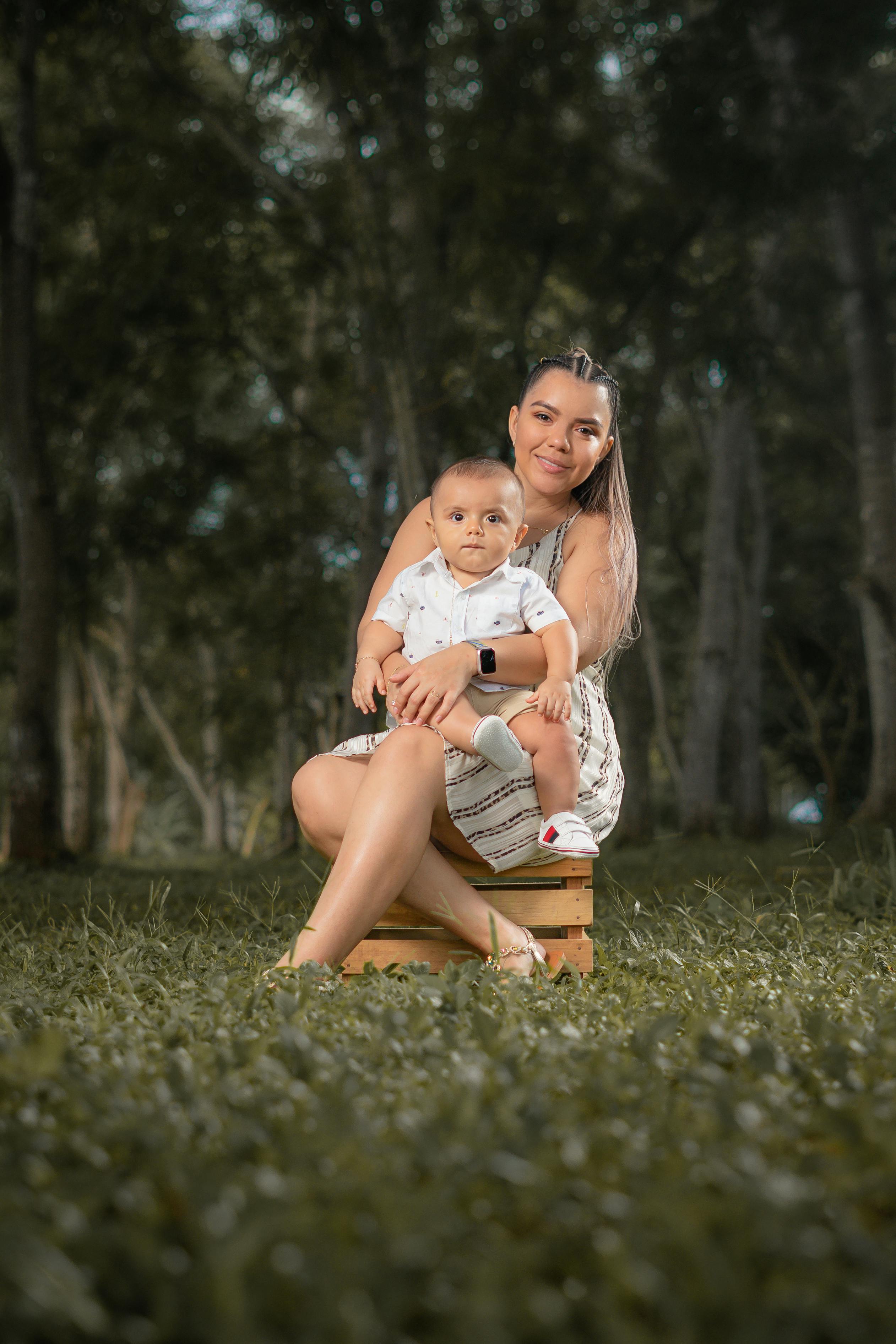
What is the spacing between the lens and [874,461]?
8992 millimetres

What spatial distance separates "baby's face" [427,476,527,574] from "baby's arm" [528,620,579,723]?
0.86 ft

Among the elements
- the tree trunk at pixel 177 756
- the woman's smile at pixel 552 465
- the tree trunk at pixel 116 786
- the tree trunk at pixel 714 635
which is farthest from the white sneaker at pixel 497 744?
the tree trunk at pixel 177 756

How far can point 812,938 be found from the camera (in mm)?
3113

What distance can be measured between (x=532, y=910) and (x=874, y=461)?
7467mm

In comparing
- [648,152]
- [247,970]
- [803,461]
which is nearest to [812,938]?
[247,970]

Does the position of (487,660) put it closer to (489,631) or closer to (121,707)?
(489,631)

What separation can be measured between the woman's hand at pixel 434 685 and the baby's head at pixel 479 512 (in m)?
0.30

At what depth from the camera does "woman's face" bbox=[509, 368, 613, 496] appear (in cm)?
306

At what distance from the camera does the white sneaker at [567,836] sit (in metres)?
2.63

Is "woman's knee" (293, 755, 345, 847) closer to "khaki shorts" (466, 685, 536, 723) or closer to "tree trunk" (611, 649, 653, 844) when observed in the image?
"khaki shorts" (466, 685, 536, 723)

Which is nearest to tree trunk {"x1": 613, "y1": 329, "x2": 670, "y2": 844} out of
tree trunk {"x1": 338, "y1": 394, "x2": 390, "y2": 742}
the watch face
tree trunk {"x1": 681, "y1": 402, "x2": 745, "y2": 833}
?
tree trunk {"x1": 681, "y1": 402, "x2": 745, "y2": 833}

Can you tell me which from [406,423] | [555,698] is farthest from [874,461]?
[555,698]

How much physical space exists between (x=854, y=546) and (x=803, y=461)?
6.92 ft

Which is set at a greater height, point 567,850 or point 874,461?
point 874,461
